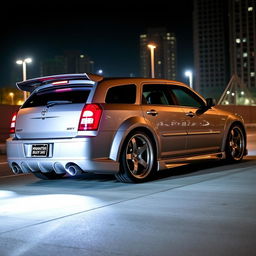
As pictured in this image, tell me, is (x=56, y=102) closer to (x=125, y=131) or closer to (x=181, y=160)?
(x=125, y=131)

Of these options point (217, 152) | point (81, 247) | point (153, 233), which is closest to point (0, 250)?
point (81, 247)

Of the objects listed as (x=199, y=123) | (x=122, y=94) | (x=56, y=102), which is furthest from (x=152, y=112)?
(x=56, y=102)

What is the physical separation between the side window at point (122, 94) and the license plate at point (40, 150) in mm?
1129

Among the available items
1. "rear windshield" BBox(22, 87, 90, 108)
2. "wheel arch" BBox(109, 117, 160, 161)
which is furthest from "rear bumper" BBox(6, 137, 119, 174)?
"rear windshield" BBox(22, 87, 90, 108)

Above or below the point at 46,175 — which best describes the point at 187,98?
above

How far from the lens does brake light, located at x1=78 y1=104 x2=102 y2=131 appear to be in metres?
7.50

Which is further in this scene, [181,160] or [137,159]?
[181,160]

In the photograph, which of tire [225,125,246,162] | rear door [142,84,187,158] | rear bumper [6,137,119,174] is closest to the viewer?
rear bumper [6,137,119,174]

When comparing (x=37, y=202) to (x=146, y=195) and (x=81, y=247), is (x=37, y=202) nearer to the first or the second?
(x=146, y=195)

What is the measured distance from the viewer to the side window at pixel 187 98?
31.4 ft

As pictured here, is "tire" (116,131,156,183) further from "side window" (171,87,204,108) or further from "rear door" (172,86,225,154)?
"side window" (171,87,204,108)

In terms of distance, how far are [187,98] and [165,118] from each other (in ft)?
4.67

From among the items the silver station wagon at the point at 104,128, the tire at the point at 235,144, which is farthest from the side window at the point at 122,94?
the tire at the point at 235,144

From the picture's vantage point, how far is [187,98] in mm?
9914
